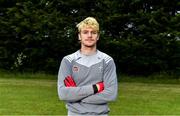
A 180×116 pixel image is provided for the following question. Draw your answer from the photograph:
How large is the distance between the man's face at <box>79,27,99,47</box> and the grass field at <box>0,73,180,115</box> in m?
7.01

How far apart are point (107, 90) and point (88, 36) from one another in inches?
18.8

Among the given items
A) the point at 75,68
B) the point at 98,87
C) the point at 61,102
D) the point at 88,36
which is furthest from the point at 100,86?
the point at 61,102

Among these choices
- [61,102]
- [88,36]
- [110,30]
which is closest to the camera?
[88,36]

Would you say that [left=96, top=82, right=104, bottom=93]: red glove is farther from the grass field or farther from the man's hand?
the grass field

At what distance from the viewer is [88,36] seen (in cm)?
394

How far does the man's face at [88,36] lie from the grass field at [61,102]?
701 cm

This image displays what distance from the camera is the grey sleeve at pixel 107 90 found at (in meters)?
4.00

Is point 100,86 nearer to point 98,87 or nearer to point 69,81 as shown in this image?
point 98,87

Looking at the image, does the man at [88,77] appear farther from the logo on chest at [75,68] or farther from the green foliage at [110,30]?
the green foliage at [110,30]

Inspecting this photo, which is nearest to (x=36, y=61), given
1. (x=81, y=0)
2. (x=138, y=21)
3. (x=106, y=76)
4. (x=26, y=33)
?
(x=26, y=33)

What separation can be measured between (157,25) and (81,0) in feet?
12.1

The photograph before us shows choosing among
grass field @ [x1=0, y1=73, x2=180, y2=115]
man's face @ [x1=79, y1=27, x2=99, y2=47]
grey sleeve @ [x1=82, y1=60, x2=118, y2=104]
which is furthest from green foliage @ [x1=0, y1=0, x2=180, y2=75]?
man's face @ [x1=79, y1=27, x2=99, y2=47]

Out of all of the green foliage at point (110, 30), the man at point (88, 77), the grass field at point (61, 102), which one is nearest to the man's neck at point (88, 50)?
the man at point (88, 77)

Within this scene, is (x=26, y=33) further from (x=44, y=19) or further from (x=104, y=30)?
(x=104, y=30)
